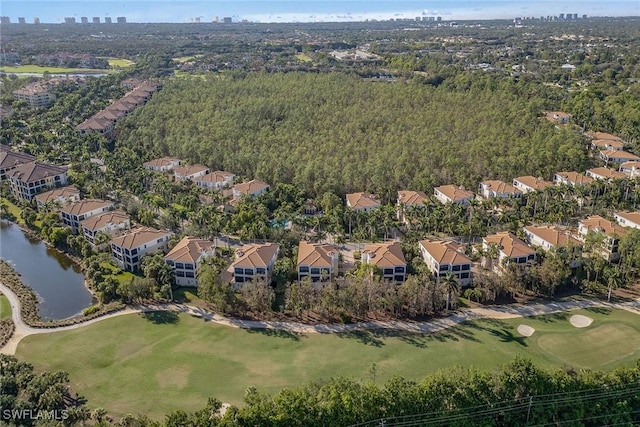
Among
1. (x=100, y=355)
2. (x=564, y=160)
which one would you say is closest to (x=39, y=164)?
(x=100, y=355)

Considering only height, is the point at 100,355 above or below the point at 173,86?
below

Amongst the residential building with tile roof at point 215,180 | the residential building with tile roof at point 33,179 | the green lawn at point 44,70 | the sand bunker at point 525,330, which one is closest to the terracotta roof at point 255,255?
the residential building with tile roof at point 215,180

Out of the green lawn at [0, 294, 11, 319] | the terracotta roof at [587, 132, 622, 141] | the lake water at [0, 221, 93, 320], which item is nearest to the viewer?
the green lawn at [0, 294, 11, 319]

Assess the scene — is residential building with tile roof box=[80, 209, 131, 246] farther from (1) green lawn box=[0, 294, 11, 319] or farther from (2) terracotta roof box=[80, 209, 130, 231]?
(1) green lawn box=[0, 294, 11, 319]

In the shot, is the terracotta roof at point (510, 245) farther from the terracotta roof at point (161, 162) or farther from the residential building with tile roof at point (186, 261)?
the terracotta roof at point (161, 162)

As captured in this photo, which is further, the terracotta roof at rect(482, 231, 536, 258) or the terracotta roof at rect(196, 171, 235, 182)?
the terracotta roof at rect(196, 171, 235, 182)

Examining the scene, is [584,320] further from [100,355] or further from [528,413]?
[100,355]

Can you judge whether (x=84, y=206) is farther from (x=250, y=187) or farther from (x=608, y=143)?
(x=608, y=143)
